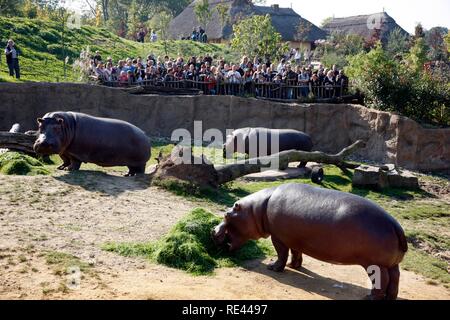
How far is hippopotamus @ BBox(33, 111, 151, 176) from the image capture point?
14266 millimetres

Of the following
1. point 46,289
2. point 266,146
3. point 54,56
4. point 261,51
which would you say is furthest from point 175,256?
point 261,51

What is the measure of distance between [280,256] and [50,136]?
7365 millimetres

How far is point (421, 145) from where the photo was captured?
21.1 meters

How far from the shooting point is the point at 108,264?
346 inches

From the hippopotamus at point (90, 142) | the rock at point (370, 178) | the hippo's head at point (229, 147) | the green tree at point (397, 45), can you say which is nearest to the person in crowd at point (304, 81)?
the hippo's head at point (229, 147)

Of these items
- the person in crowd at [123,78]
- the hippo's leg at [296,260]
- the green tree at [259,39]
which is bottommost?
the hippo's leg at [296,260]

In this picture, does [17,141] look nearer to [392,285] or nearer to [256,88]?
[392,285]

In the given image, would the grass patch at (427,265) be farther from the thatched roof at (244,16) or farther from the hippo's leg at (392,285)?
the thatched roof at (244,16)

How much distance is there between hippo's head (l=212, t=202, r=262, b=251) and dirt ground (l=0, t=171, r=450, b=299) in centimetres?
45

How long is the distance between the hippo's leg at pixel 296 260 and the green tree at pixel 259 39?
24.9m

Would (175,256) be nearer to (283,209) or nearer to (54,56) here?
(283,209)

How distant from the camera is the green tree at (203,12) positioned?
150ft

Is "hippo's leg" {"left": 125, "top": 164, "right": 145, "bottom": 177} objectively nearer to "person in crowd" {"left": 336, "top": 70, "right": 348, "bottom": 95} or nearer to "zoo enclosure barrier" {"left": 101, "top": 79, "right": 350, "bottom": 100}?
"zoo enclosure barrier" {"left": 101, "top": 79, "right": 350, "bottom": 100}

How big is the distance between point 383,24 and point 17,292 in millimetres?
49905
